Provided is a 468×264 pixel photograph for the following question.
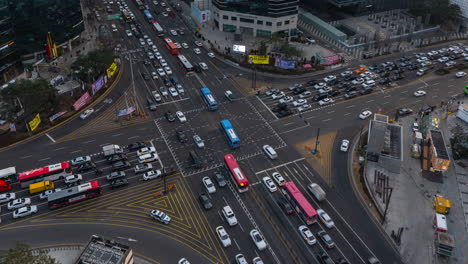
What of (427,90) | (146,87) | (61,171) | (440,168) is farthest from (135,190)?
(427,90)

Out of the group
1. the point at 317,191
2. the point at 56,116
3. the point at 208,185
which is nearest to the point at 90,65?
the point at 56,116

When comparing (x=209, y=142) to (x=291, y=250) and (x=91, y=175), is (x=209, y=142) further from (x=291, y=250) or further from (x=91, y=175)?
(x=291, y=250)

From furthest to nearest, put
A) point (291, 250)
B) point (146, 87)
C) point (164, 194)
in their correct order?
point (146, 87), point (164, 194), point (291, 250)

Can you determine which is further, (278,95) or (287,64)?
(287,64)

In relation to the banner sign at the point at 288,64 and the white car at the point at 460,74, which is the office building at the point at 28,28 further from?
the white car at the point at 460,74

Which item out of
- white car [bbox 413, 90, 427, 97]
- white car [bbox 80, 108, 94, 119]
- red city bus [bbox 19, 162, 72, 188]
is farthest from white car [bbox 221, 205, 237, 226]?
white car [bbox 413, 90, 427, 97]

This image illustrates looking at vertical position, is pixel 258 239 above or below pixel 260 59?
below

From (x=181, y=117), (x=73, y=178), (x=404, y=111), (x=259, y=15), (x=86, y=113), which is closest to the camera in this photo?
(x=73, y=178)

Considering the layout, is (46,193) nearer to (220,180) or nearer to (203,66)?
(220,180)
